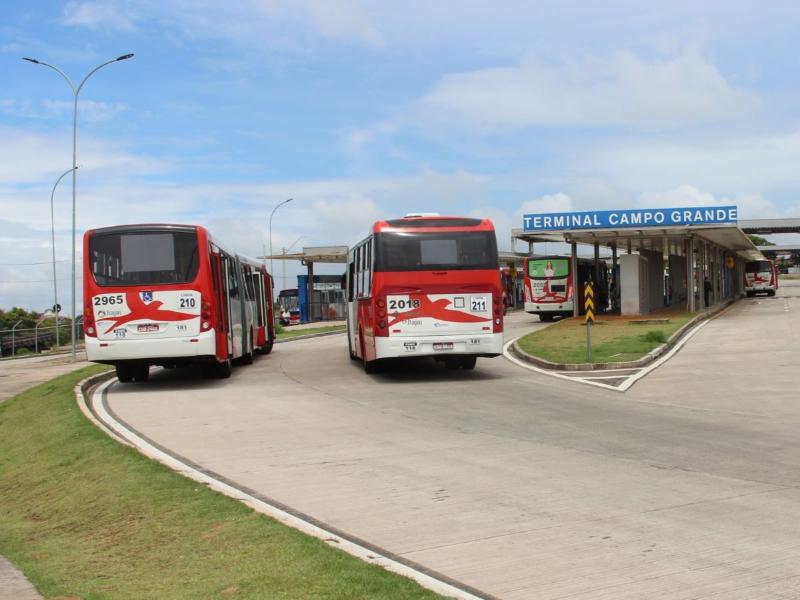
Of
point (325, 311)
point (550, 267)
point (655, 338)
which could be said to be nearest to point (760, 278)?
point (550, 267)

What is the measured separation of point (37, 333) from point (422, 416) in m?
41.3

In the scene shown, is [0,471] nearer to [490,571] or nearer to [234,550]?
[234,550]

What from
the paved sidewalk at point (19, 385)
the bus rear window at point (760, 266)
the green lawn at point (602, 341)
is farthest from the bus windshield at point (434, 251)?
the bus rear window at point (760, 266)

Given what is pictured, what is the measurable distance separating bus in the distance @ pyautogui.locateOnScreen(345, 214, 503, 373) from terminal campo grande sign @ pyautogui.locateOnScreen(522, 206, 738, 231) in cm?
2113

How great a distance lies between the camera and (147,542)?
276 inches

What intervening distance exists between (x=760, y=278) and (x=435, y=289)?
56.6 meters

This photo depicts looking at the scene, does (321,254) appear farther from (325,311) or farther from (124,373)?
(124,373)

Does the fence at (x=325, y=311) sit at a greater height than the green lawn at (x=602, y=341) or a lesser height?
greater

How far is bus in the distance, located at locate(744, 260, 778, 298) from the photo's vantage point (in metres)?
68.4

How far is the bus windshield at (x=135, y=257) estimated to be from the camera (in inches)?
701

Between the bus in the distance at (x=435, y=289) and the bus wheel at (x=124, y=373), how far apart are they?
5.41 meters

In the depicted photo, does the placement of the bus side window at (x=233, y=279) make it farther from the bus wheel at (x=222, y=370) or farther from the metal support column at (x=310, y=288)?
the metal support column at (x=310, y=288)

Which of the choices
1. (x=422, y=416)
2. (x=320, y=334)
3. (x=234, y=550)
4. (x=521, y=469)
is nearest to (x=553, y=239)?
(x=320, y=334)

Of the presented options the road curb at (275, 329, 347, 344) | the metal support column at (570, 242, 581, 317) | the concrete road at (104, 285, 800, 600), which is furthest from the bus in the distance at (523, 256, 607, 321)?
the concrete road at (104, 285, 800, 600)
